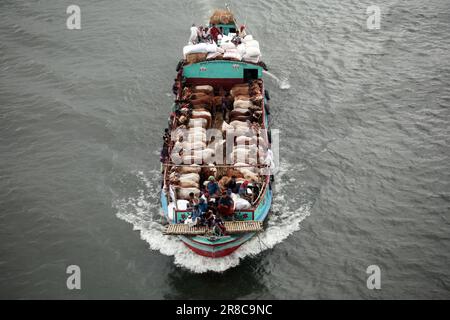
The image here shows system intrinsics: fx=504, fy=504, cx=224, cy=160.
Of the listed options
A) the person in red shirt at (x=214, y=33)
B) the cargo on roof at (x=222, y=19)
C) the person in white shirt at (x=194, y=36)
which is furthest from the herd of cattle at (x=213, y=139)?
the cargo on roof at (x=222, y=19)

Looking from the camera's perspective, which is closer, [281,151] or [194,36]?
[281,151]

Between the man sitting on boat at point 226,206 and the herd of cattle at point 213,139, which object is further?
the herd of cattle at point 213,139

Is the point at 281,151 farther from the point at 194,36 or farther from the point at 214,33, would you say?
the point at 194,36

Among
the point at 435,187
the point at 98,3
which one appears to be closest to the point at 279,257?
the point at 435,187

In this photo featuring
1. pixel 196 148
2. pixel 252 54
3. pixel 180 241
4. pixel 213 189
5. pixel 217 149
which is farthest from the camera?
pixel 252 54

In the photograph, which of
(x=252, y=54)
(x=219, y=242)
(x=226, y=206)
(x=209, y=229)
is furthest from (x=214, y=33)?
(x=219, y=242)

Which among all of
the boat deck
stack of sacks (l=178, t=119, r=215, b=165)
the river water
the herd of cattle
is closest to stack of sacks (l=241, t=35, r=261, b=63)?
the herd of cattle

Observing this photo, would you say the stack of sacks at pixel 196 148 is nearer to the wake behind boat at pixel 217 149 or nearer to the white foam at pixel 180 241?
the wake behind boat at pixel 217 149

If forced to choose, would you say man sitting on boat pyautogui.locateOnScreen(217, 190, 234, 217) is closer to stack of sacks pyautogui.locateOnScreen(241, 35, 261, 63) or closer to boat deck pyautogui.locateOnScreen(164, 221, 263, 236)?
boat deck pyautogui.locateOnScreen(164, 221, 263, 236)
